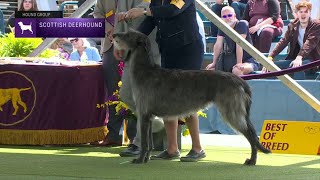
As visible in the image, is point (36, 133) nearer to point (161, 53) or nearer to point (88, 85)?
point (88, 85)

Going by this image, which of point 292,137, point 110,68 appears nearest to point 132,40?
point 110,68

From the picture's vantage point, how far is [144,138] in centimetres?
728

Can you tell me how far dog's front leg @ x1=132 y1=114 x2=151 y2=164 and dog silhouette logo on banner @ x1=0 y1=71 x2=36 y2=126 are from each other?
2062 millimetres

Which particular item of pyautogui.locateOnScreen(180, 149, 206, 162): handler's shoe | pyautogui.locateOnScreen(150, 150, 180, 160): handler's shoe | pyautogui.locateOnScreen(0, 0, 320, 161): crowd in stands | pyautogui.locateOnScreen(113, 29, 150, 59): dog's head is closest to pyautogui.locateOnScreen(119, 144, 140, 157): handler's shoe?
pyautogui.locateOnScreen(0, 0, 320, 161): crowd in stands

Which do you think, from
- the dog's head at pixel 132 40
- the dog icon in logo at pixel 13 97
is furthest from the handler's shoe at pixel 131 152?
the dog icon in logo at pixel 13 97

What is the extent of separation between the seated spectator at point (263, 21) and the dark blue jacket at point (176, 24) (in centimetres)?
550

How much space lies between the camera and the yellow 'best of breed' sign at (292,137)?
27.3 ft

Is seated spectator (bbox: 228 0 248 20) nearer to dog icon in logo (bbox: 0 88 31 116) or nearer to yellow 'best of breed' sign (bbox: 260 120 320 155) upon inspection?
yellow 'best of breed' sign (bbox: 260 120 320 155)

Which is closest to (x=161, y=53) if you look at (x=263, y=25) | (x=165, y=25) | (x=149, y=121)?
(x=165, y=25)

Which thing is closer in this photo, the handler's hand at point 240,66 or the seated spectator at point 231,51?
the handler's hand at point 240,66

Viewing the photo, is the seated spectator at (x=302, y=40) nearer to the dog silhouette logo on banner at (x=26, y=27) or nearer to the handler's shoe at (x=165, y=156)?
the dog silhouette logo on banner at (x=26, y=27)

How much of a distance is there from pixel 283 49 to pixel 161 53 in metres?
4.90

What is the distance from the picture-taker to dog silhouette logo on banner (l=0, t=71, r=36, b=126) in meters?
8.87

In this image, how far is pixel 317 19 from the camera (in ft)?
38.8
